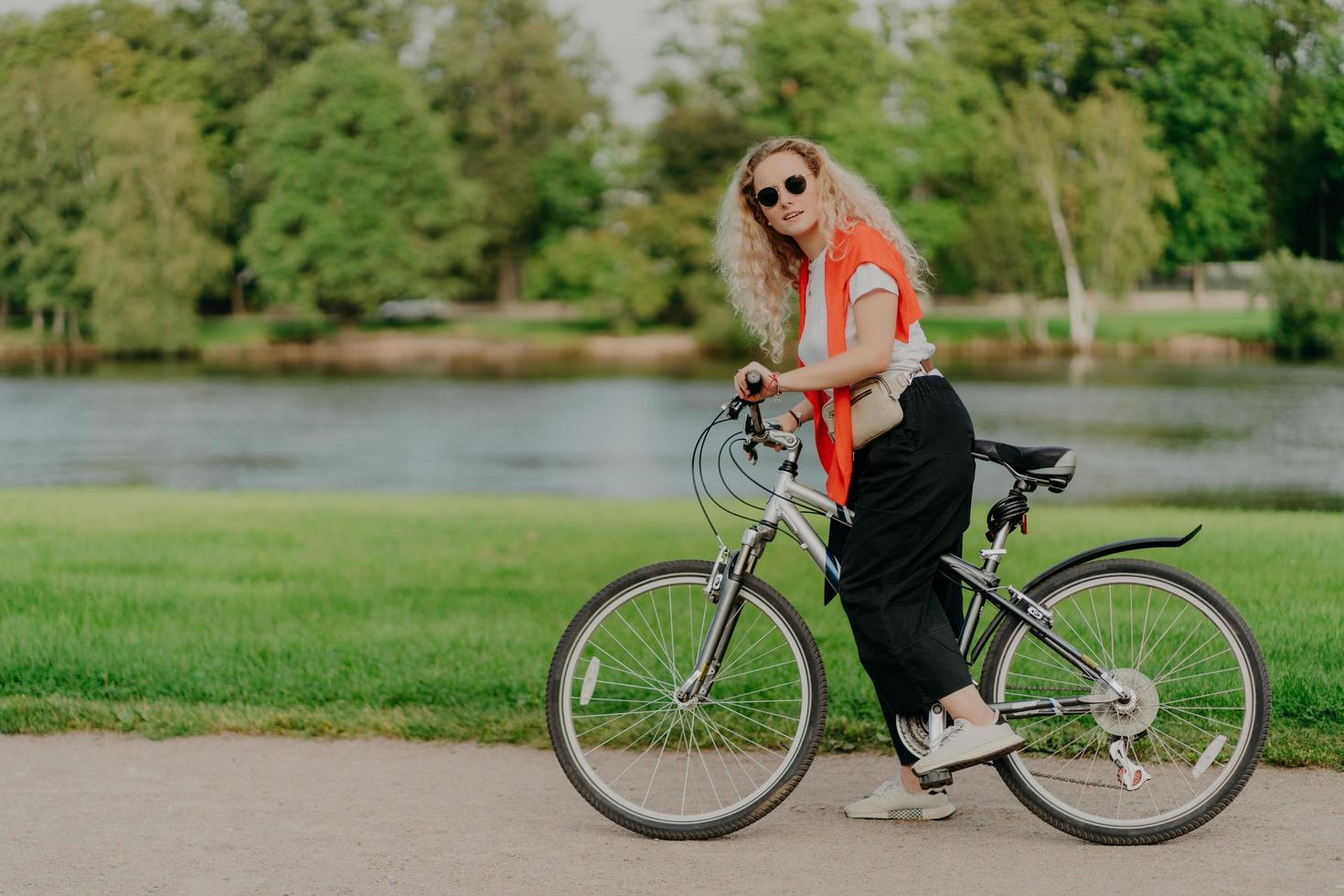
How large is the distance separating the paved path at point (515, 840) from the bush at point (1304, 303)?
2088cm

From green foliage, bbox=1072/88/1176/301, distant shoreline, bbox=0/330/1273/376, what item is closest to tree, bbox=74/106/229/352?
distant shoreline, bbox=0/330/1273/376

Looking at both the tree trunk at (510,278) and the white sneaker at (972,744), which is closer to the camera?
the white sneaker at (972,744)

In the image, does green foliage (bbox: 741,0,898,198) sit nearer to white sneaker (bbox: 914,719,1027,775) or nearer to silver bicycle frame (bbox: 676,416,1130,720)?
silver bicycle frame (bbox: 676,416,1130,720)

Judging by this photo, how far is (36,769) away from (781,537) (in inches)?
257

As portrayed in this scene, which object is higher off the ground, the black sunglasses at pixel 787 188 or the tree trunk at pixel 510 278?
the tree trunk at pixel 510 278

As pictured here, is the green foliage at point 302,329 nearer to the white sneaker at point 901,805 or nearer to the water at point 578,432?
the water at point 578,432

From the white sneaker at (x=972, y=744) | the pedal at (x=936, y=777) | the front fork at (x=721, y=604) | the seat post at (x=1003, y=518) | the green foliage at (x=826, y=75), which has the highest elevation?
the green foliage at (x=826, y=75)

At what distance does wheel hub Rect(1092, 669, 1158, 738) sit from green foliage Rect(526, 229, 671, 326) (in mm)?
62179

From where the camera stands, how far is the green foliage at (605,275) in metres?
66.2

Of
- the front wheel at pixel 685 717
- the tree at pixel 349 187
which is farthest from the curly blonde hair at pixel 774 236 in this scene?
Answer: the tree at pixel 349 187

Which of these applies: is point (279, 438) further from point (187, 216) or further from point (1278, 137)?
point (187, 216)

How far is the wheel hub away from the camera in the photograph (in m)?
4.23

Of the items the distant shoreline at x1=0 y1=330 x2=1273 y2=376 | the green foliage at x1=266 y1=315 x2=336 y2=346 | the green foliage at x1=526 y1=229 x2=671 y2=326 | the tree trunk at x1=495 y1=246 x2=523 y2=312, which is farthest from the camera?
the tree trunk at x1=495 y1=246 x2=523 y2=312

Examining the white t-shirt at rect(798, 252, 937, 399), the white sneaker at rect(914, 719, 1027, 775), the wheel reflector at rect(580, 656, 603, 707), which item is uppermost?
the white t-shirt at rect(798, 252, 937, 399)
